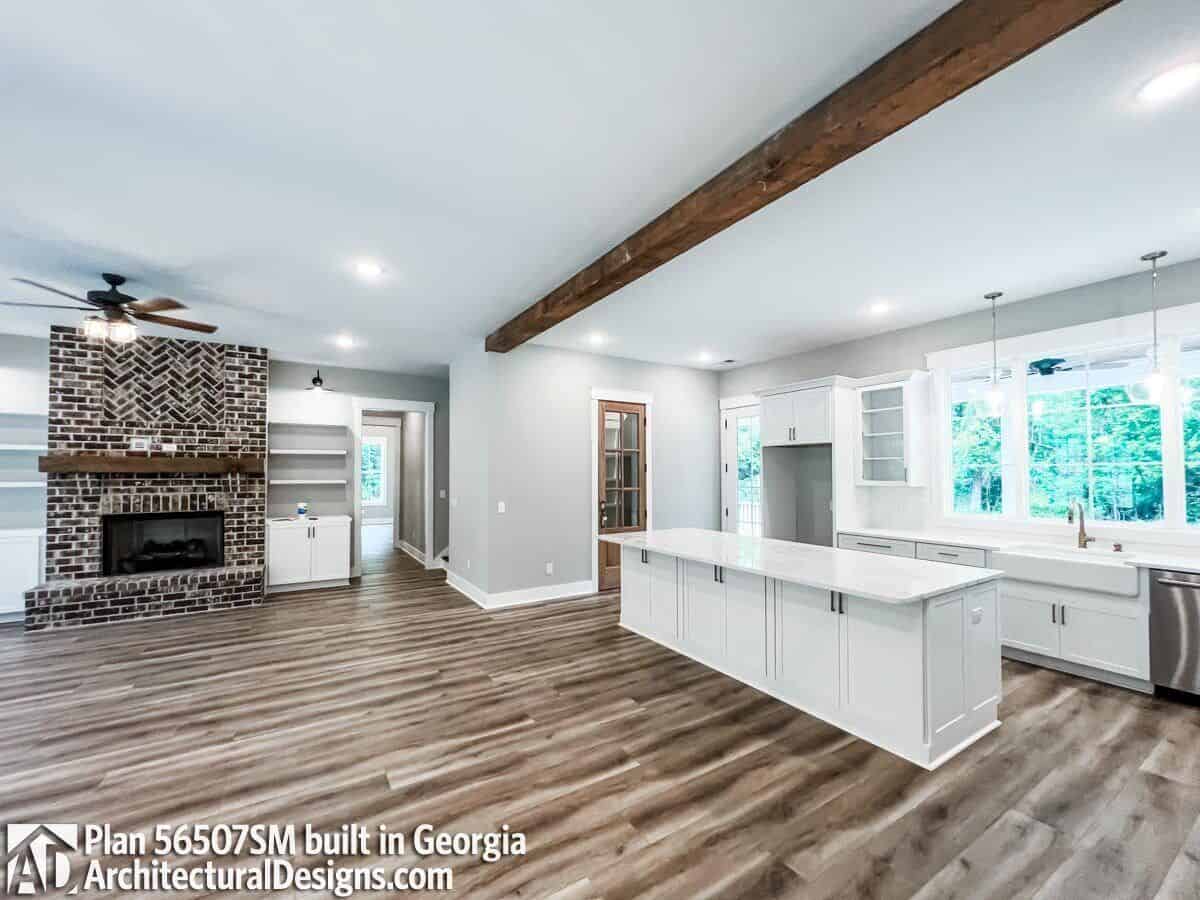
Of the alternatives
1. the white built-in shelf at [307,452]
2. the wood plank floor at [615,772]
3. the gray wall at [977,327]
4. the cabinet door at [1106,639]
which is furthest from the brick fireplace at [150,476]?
the cabinet door at [1106,639]

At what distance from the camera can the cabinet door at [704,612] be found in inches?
144

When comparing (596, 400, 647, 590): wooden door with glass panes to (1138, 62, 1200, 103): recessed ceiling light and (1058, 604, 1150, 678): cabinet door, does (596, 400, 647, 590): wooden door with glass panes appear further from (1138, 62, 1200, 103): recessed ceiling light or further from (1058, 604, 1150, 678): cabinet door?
(1138, 62, 1200, 103): recessed ceiling light

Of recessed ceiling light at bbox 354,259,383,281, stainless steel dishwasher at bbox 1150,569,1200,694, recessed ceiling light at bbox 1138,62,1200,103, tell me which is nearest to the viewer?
recessed ceiling light at bbox 1138,62,1200,103

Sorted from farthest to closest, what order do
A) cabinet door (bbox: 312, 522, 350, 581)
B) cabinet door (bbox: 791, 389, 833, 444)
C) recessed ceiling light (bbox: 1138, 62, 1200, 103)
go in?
cabinet door (bbox: 312, 522, 350, 581) < cabinet door (bbox: 791, 389, 833, 444) < recessed ceiling light (bbox: 1138, 62, 1200, 103)

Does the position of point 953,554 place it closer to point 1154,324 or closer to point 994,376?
point 994,376

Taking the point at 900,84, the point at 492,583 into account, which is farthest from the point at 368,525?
the point at 900,84

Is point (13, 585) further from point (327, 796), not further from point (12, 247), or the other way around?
point (327, 796)

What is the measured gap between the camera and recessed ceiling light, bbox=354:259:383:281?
11.5ft

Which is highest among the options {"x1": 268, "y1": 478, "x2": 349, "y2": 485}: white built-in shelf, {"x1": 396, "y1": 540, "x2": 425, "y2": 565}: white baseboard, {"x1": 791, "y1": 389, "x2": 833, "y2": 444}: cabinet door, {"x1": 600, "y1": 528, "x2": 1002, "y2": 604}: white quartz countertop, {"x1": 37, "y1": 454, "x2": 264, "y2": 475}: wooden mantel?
Result: {"x1": 791, "y1": 389, "x2": 833, "y2": 444}: cabinet door

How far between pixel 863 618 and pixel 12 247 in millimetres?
5608

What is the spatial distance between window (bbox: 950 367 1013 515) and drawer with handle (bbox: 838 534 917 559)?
Answer: 759 mm

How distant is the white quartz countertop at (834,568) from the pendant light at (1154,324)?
1760 millimetres

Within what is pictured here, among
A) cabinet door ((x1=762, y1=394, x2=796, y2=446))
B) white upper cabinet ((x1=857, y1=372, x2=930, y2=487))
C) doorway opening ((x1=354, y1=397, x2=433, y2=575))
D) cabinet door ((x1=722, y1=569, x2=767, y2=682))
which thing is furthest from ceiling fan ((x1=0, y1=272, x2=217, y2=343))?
white upper cabinet ((x1=857, y1=372, x2=930, y2=487))

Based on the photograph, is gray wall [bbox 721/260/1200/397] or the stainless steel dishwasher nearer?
the stainless steel dishwasher
